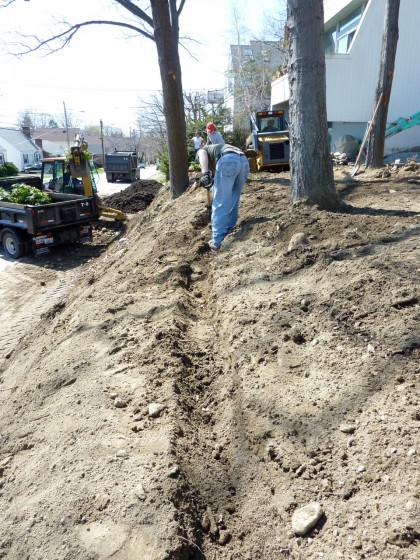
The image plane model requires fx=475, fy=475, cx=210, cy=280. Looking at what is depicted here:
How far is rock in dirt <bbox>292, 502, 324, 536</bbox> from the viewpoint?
2.15 meters

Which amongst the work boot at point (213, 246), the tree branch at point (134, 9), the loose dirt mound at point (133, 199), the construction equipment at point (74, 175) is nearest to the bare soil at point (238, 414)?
the work boot at point (213, 246)

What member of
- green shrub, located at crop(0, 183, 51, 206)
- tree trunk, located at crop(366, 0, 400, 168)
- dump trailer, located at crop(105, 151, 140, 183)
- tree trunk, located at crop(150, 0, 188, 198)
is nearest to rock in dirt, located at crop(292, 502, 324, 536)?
tree trunk, located at crop(150, 0, 188, 198)

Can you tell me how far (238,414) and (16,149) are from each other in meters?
73.8

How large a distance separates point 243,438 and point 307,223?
2.99m

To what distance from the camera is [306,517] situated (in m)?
2.19

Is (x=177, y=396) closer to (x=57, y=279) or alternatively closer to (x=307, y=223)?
(x=307, y=223)

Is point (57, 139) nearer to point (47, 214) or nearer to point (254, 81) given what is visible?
point (254, 81)

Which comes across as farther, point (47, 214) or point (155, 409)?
point (47, 214)

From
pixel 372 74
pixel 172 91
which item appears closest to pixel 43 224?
pixel 172 91

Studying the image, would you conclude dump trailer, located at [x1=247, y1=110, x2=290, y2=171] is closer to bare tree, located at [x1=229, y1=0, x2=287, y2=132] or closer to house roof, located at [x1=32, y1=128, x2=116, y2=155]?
bare tree, located at [x1=229, y1=0, x2=287, y2=132]

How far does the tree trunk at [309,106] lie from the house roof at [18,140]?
70978 millimetres

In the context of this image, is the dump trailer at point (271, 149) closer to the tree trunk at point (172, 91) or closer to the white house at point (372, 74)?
the tree trunk at point (172, 91)

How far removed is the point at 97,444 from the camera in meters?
2.95

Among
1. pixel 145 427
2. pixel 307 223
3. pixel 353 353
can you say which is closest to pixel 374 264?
pixel 353 353
